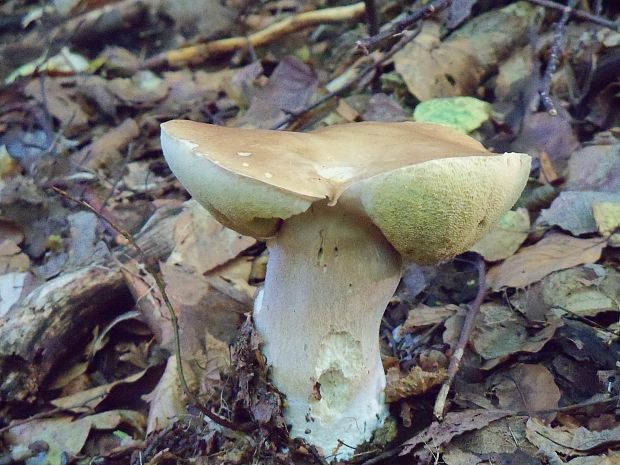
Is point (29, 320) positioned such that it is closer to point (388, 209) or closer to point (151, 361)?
point (151, 361)

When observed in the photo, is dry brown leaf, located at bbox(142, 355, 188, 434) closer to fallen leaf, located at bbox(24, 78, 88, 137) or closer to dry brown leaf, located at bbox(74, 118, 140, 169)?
dry brown leaf, located at bbox(74, 118, 140, 169)

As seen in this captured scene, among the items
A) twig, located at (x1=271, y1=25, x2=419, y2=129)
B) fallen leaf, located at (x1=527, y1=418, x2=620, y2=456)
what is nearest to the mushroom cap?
fallen leaf, located at (x1=527, y1=418, x2=620, y2=456)

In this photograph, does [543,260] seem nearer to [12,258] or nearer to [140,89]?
[12,258]

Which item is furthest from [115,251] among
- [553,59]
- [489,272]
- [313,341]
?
[553,59]

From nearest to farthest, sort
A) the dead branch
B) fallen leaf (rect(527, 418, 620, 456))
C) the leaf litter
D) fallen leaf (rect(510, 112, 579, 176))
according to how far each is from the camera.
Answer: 1. fallen leaf (rect(527, 418, 620, 456))
2. the leaf litter
3. fallen leaf (rect(510, 112, 579, 176))
4. the dead branch

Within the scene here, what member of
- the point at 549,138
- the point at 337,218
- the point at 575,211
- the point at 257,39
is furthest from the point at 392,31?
the point at 257,39
